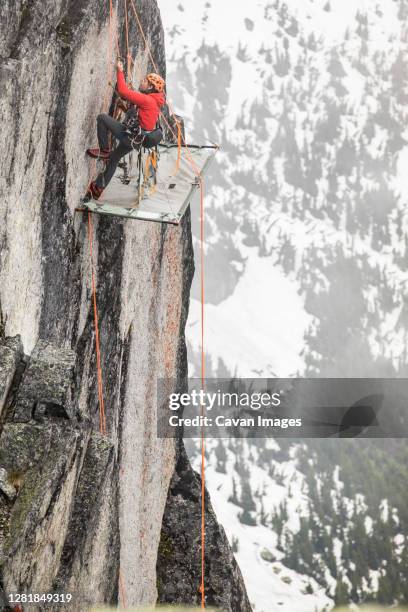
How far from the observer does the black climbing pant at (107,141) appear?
46.8 feet

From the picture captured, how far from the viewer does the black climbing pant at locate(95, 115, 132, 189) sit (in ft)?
46.8

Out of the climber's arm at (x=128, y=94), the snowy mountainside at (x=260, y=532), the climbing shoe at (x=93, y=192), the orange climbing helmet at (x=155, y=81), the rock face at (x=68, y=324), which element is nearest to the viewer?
the rock face at (x=68, y=324)

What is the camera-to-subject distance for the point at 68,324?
1359 centimetres

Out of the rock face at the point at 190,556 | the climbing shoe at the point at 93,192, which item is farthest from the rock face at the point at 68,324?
the rock face at the point at 190,556

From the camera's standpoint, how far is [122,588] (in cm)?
1695

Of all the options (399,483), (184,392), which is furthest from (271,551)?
(184,392)

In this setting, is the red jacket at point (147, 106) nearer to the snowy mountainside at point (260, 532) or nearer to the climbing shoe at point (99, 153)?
the climbing shoe at point (99, 153)

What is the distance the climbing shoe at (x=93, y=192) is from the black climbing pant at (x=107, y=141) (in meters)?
0.08

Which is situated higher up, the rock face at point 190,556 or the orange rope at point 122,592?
the rock face at point 190,556

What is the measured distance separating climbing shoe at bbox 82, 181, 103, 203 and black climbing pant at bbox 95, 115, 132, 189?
0.08 metres

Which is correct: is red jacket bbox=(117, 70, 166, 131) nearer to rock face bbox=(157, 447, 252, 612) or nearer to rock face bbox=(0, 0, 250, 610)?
rock face bbox=(0, 0, 250, 610)

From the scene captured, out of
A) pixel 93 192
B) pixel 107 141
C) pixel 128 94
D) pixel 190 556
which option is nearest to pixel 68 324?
pixel 93 192

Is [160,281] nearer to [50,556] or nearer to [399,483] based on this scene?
[50,556]

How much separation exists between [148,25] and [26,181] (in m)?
8.15
